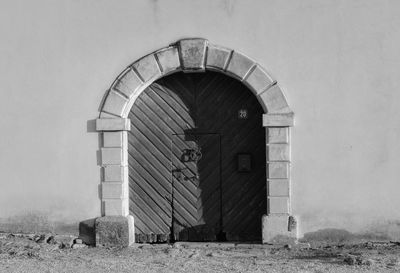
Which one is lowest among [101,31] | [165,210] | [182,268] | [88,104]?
[182,268]

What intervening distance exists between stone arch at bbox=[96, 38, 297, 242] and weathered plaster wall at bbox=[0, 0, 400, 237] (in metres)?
0.12

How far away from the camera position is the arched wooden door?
26.6ft

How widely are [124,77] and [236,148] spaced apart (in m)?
1.57

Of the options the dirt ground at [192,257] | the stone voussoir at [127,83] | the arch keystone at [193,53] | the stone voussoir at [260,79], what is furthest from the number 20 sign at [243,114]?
the dirt ground at [192,257]

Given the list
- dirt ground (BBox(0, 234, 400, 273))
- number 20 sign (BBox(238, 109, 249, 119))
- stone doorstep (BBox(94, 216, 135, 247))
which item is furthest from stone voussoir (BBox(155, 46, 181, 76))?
dirt ground (BBox(0, 234, 400, 273))

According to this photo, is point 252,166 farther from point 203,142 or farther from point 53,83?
point 53,83

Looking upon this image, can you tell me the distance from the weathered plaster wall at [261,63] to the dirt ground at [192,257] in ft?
1.20

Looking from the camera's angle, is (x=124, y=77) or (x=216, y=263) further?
(x=124, y=77)

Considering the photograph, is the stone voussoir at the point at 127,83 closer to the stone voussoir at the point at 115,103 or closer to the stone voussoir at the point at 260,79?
the stone voussoir at the point at 115,103

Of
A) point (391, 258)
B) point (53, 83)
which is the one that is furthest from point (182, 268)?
point (53, 83)

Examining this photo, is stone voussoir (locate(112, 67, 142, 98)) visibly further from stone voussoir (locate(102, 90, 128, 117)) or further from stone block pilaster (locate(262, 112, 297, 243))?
stone block pilaster (locate(262, 112, 297, 243))

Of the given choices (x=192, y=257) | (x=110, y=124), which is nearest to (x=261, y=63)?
(x=110, y=124)

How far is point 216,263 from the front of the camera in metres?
7.12

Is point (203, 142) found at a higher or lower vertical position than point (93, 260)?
higher
